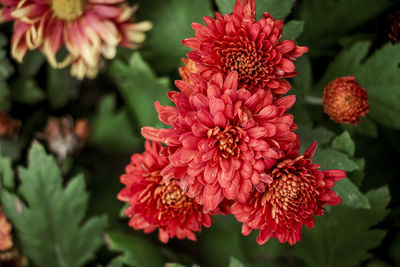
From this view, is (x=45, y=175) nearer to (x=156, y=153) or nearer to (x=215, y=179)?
(x=156, y=153)

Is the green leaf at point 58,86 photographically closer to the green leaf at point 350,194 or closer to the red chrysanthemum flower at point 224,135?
the red chrysanthemum flower at point 224,135

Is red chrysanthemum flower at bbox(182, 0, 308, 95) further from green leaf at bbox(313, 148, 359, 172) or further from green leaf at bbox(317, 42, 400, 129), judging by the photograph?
green leaf at bbox(317, 42, 400, 129)

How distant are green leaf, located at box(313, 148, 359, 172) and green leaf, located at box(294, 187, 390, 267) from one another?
0.18m

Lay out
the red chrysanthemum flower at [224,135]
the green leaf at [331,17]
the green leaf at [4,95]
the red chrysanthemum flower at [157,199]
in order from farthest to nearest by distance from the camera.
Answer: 1. the green leaf at [4,95]
2. the green leaf at [331,17]
3. the red chrysanthemum flower at [157,199]
4. the red chrysanthemum flower at [224,135]

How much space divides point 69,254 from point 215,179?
71cm

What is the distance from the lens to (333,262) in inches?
36.9

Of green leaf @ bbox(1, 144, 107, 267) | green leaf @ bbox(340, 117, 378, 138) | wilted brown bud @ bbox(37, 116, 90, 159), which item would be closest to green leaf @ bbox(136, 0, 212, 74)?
wilted brown bud @ bbox(37, 116, 90, 159)

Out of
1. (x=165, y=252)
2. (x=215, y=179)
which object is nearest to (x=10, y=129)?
(x=165, y=252)

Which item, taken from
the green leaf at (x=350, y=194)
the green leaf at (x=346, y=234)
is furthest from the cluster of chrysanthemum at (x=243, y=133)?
the green leaf at (x=346, y=234)

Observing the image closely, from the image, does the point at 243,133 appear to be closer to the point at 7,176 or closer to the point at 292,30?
the point at 292,30

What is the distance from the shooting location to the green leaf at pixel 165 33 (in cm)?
115

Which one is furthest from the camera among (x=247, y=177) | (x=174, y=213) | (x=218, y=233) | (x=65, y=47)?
(x=218, y=233)

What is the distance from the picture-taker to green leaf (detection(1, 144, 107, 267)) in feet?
3.23

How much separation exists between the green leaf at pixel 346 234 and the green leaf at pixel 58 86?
875 mm
